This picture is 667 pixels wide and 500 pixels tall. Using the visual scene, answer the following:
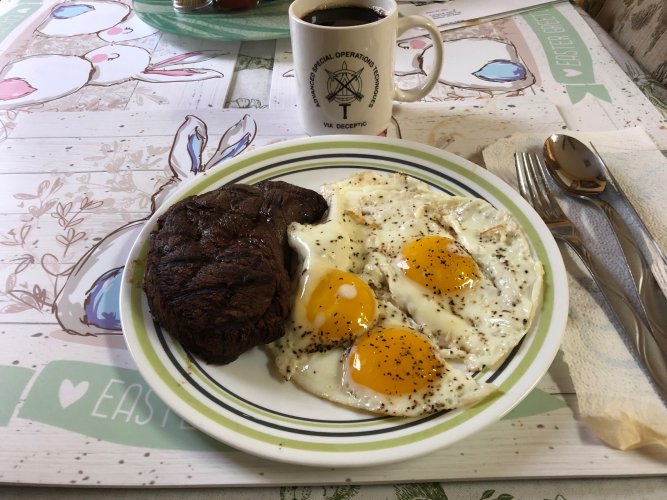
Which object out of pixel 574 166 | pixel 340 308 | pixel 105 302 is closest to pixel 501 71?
pixel 574 166

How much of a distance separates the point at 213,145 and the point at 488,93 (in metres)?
1.03

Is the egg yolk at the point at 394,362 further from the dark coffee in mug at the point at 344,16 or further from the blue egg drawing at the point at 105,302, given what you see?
the dark coffee in mug at the point at 344,16

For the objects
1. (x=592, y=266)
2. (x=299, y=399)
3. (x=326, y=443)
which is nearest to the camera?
(x=326, y=443)

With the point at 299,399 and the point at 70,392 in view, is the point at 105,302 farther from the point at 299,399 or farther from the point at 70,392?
the point at 299,399

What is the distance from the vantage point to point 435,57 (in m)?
1.55

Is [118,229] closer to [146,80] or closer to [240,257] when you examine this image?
Result: [240,257]

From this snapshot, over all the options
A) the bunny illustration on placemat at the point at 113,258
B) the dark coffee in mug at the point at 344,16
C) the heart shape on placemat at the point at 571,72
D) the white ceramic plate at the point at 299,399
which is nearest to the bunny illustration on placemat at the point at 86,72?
the bunny illustration on placemat at the point at 113,258

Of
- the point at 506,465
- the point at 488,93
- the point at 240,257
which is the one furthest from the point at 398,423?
the point at 488,93

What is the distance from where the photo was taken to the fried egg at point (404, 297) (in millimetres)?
1014

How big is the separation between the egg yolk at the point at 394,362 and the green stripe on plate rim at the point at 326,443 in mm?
112

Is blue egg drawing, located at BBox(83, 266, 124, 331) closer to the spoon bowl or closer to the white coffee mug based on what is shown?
the white coffee mug

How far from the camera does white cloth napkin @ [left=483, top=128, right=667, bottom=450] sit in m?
0.95

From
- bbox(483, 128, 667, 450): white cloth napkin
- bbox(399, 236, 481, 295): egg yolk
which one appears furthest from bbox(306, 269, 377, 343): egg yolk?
bbox(483, 128, 667, 450): white cloth napkin

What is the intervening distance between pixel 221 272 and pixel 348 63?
712mm
